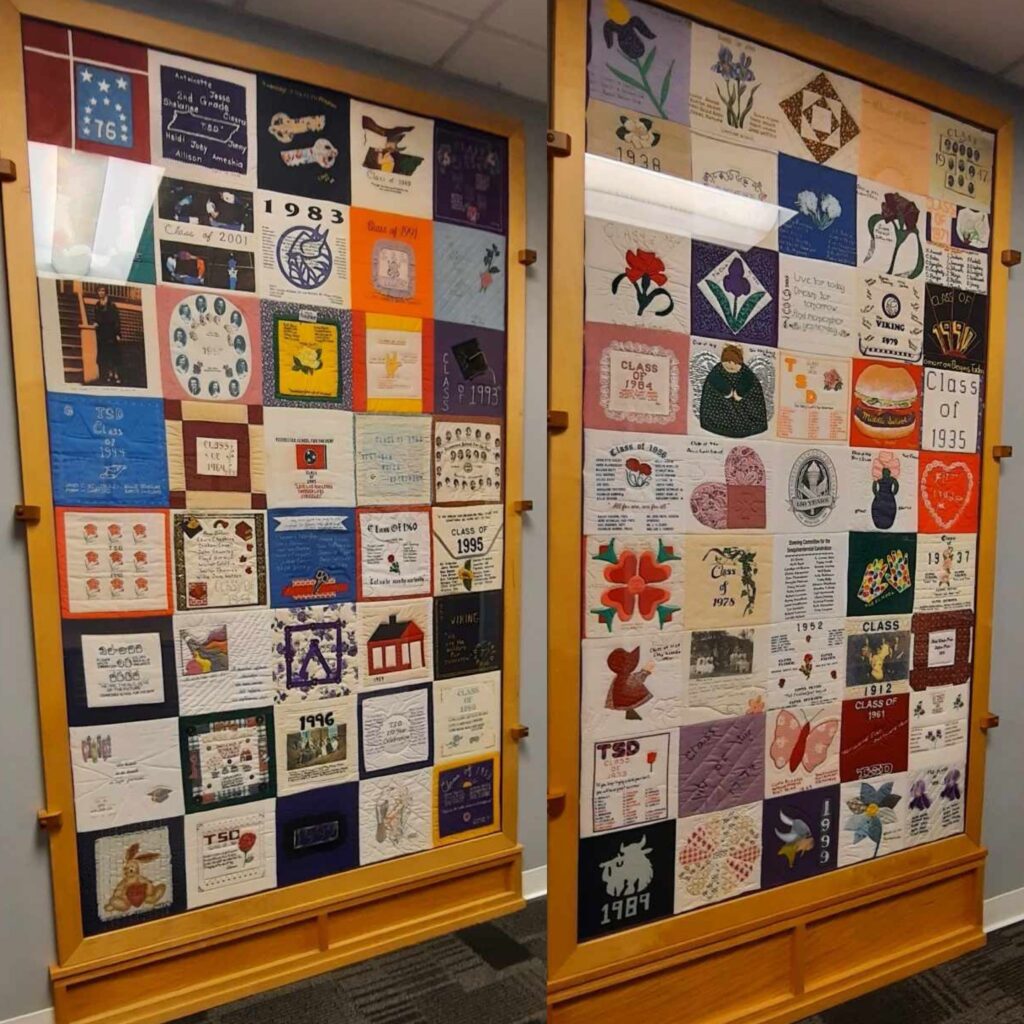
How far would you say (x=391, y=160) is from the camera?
2125 millimetres

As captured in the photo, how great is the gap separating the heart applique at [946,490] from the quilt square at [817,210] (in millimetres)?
601

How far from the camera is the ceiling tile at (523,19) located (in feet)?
6.03

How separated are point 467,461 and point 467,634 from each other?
0.56m

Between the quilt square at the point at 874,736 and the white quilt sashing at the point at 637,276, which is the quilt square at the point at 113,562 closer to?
the white quilt sashing at the point at 637,276

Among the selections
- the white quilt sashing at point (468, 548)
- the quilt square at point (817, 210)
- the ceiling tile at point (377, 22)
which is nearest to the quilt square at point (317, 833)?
the white quilt sashing at point (468, 548)

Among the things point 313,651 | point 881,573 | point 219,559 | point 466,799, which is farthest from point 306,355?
point 881,573

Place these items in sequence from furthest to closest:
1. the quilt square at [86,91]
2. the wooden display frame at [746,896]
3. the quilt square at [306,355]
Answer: the quilt square at [306,355], the quilt square at [86,91], the wooden display frame at [746,896]

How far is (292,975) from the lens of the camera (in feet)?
6.77

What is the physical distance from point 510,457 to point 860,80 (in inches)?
53.5

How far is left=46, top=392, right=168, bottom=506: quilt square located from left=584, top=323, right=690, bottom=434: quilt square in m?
1.16

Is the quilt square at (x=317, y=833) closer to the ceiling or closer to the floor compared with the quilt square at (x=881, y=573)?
closer to the floor

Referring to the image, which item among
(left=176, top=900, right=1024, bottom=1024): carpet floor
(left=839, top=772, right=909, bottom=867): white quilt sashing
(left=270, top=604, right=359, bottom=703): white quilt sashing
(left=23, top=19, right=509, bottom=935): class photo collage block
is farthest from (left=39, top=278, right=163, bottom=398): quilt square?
(left=839, top=772, right=909, bottom=867): white quilt sashing

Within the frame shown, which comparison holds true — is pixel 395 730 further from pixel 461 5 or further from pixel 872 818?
pixel 461 5

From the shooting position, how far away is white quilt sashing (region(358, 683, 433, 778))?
2.18 meters
